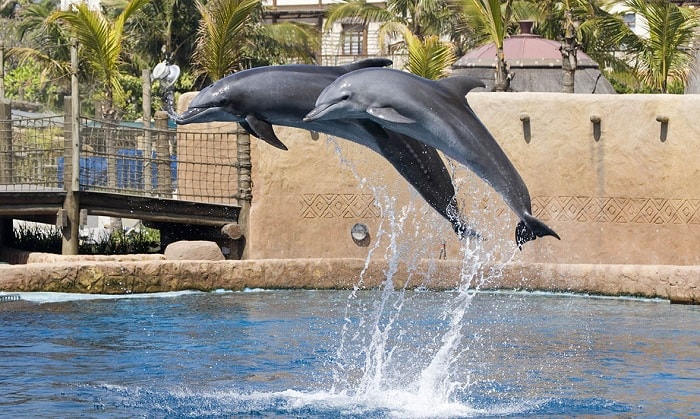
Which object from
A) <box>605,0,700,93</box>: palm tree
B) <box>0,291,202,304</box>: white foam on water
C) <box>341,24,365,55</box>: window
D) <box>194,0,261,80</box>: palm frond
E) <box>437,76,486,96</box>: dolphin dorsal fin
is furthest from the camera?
<box>341,24,365,55</box>: window

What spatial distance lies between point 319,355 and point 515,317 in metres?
3.14

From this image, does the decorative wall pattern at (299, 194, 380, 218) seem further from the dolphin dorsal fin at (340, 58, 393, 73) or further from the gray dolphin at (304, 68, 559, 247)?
the gray dolphin at (304, 68, 559, 247)

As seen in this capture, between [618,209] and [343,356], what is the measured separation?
698cm

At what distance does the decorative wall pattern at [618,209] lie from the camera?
1631 centimetres

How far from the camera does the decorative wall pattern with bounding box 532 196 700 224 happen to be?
16312 mm

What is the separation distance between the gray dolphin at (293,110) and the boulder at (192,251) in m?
7.82

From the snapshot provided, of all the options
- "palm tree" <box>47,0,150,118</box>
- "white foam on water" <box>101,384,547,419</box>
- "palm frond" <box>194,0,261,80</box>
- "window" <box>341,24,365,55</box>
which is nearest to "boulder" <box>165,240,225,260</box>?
"palm frond" <box>194,0,261,80</box>

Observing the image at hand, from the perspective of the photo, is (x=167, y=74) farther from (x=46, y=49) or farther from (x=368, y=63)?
(x=46, y=49)

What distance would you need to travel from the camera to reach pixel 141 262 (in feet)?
46.4

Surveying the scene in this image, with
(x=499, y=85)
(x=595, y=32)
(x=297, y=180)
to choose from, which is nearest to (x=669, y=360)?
(x=297, y=180)

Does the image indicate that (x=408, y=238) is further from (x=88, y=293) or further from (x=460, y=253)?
(x=88, y=293)

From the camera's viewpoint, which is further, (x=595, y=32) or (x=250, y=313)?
(x=595, y=32)

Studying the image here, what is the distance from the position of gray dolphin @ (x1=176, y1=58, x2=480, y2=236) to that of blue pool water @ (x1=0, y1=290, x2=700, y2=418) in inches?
68.7

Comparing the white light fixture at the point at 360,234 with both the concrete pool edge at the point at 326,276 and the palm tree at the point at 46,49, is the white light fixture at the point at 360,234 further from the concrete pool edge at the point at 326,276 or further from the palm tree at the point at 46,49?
the palm tree at the point at 46,49
